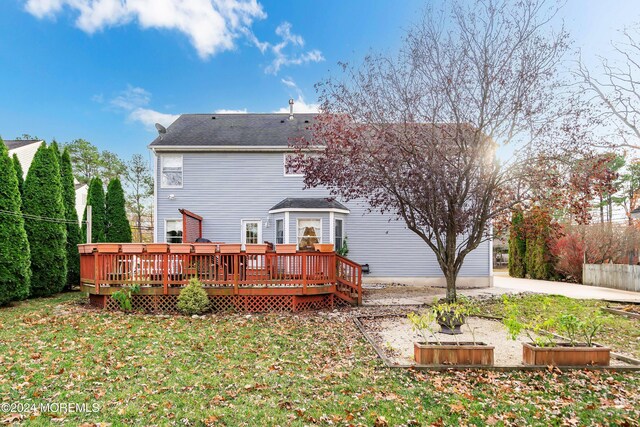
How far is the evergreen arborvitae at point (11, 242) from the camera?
9023mm

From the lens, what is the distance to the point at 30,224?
10656 millimetres

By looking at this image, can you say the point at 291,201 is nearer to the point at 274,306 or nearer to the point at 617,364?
the point at 274,306

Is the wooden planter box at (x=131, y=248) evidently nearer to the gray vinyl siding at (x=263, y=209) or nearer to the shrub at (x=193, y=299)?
the shrub at (x=193, y=299)

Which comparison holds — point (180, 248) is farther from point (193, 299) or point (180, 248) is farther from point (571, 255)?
point (571, 255)

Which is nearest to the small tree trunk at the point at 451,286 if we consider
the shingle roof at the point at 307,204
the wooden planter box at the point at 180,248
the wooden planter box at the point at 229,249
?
the wooden planter box at the point at 229,249

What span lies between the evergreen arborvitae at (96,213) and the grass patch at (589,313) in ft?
48.1

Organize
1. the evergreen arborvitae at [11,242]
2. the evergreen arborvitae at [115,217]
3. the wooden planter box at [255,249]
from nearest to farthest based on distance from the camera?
the wooden planter box at [255,249] < the evergreen arborvitae at [11,242] < the evergreen arborvitae at [115,217]

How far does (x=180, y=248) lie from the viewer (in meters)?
8.56

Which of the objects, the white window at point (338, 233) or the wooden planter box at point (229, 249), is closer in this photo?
the wooden planter box at point (229, 249)

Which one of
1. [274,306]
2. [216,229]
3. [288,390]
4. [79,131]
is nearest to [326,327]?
[274,306]

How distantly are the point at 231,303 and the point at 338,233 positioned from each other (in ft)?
18.5

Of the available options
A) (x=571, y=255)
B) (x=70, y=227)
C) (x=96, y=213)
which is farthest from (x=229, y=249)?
(x=571, y=255)

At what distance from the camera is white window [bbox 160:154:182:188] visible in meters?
13.6

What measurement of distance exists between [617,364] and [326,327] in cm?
456
